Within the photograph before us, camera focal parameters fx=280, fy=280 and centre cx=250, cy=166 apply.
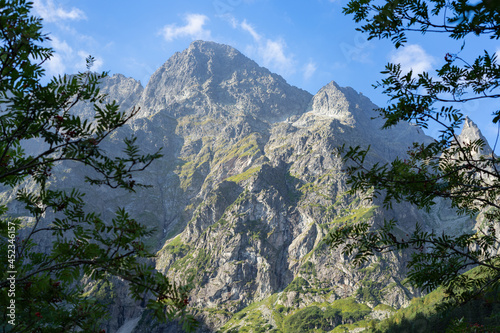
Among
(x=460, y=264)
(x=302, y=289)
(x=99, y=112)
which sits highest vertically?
(x=99, y=112)

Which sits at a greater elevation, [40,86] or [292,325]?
[40,86]

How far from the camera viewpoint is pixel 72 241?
5938mm

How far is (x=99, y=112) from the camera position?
4.56 m

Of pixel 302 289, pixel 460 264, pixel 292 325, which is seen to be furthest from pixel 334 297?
pixel 460 264

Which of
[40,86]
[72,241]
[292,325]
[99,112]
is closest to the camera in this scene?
[99,112]

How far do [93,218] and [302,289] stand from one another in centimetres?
19168

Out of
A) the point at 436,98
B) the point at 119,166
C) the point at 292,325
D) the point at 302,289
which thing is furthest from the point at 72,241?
the point at 302,289

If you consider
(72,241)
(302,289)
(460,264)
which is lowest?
(302,289)

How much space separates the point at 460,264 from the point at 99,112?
8746mm

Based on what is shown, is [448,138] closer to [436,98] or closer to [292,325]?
[436,98]

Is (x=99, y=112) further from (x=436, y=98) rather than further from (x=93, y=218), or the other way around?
(x=436, y=98)

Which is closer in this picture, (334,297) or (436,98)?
(436,98)

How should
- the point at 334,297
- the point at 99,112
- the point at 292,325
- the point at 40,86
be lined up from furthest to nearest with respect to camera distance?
the point at 334,297
the point at 292,325
the point at 40,86
the point at 99,112

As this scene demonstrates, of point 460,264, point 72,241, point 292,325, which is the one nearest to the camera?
point 72,241
